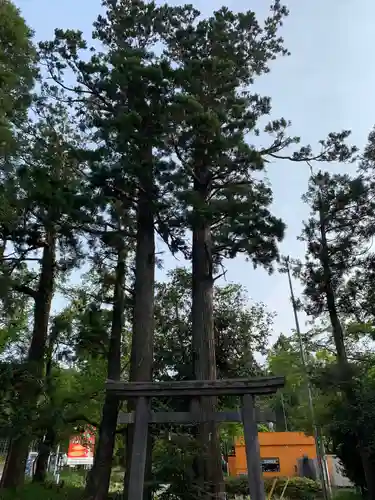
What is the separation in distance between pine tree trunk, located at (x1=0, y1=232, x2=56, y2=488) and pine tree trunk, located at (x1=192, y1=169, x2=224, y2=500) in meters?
3.28

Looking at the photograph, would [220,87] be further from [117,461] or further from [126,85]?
[117,461]

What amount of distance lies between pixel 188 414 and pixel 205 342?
1.69m

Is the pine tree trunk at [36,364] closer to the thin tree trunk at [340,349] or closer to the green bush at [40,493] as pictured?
the green bush at [40,493]

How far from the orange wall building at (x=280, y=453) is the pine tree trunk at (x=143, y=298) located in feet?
43.2

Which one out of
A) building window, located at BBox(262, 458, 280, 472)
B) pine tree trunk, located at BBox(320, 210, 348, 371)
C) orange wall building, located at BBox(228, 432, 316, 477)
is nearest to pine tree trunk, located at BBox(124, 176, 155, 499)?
pine tree trunk, located at BBox(320, 210, 348, 371)

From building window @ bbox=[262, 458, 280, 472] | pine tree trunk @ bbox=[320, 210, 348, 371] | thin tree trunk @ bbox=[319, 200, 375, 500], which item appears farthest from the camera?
building window @ bbox=[262, 458, 280, 472]

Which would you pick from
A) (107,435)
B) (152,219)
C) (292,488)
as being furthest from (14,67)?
(292,488)

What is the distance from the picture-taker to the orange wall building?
1918 cm

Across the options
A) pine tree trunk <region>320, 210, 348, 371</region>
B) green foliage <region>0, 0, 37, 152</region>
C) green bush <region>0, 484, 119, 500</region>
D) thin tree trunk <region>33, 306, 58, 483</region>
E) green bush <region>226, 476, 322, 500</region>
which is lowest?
green bush <region>0, 484, 119, 500</region>

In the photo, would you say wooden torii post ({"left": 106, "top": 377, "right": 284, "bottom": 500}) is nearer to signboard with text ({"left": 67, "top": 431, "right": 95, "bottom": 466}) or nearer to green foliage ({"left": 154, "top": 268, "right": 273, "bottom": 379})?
green foliage ({"left": 154, "top": 268, "right": 273, "bottom": 379})

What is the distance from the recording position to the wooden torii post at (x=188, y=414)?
6098 mm

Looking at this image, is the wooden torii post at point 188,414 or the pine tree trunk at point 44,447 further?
the pine tree trunk at point 44,447

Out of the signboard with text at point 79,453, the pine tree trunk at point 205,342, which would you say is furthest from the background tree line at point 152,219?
the signboard with text at point 79,453

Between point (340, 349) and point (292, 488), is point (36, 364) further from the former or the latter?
point (292, 488)
